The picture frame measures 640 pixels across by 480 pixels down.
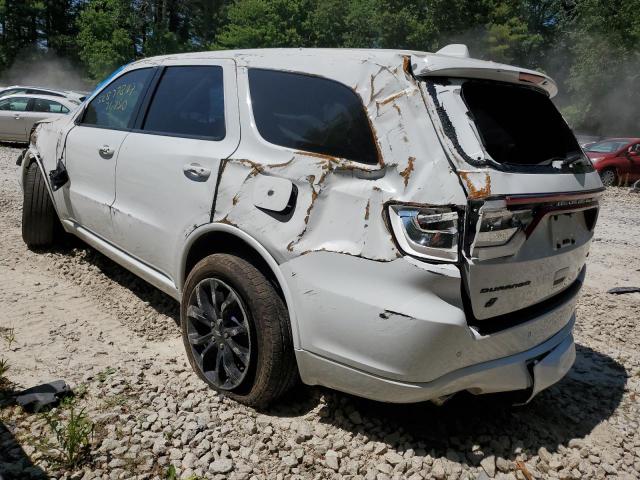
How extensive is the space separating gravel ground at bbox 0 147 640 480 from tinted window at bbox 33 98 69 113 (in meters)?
11.2

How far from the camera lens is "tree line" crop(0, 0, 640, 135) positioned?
3372 cm

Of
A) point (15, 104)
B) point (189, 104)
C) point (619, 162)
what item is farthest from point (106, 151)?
point (619, 162)

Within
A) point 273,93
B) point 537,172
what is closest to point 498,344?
point 537,172

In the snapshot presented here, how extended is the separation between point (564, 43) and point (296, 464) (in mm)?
46316

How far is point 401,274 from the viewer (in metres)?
1.98

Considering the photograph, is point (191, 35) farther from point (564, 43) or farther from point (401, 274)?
point (401, 274)

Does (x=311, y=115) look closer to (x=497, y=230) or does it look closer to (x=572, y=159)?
(x=497, y=230)

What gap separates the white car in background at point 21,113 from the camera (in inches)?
513

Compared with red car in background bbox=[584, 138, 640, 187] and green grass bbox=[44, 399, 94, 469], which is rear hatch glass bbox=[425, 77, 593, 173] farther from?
red car in background bbox=[584, 138, 640, 187]

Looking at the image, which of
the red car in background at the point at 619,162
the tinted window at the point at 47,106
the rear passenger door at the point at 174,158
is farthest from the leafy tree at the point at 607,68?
the rear passenger door at the point at 174,158

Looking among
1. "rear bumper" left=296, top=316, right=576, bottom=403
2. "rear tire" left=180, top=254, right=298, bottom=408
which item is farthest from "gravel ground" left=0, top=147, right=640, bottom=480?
"rear bumper" left=296, top=316, right=576, bottom=403

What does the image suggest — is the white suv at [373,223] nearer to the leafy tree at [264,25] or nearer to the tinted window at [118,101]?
the tinted window at [118,101]

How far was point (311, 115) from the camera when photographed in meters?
2.41

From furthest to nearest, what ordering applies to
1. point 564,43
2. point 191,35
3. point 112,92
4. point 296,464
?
point 191,35
point 564,43
point 112,92
point 296,464
